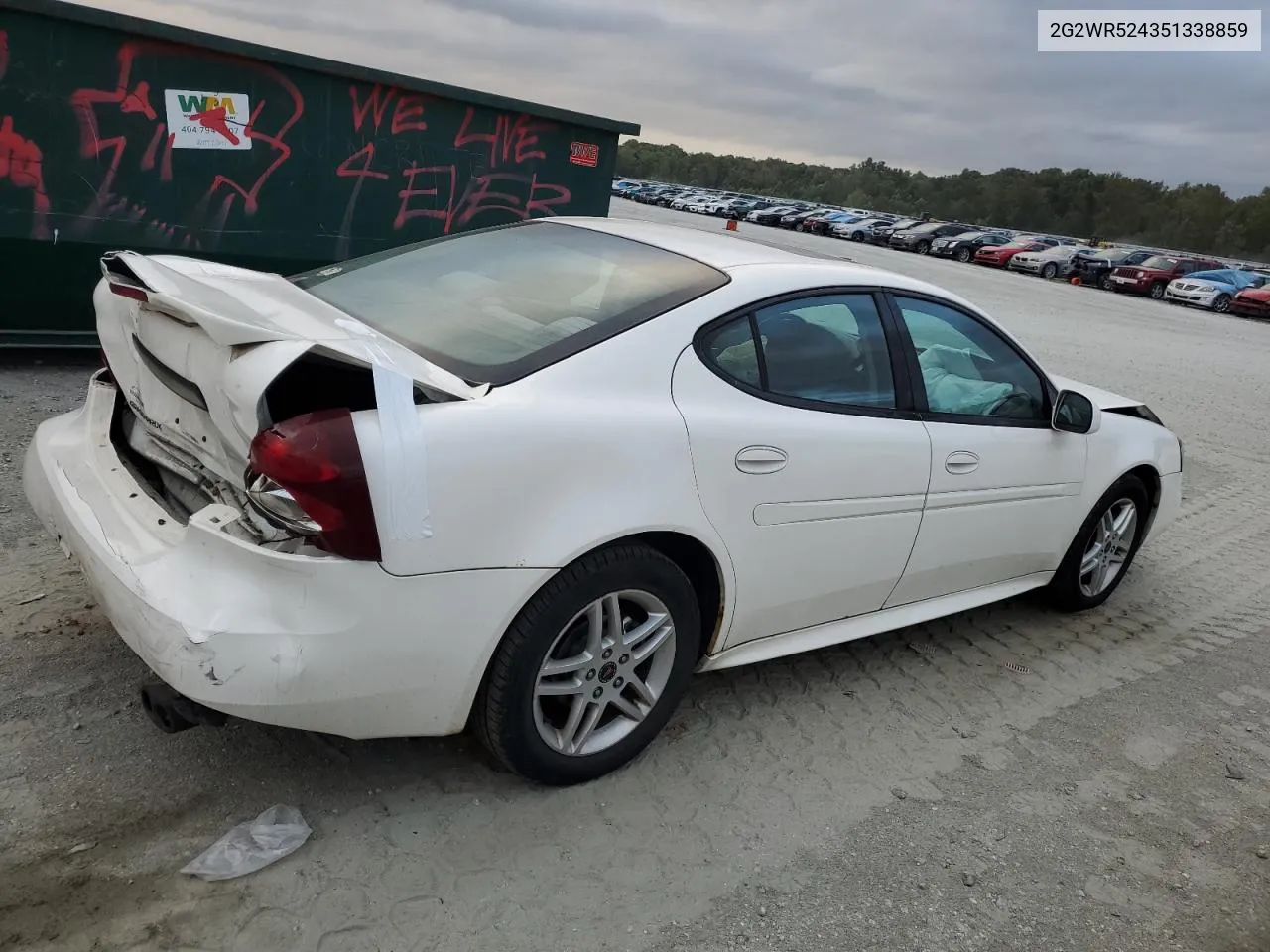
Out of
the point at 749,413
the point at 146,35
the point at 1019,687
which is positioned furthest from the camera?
the point at 146,35

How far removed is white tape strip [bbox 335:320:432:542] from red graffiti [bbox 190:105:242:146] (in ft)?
17.1

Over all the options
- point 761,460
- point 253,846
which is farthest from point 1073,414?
point 253,846

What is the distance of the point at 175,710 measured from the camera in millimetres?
2451

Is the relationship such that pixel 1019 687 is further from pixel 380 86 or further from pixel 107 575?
pixel 380 86

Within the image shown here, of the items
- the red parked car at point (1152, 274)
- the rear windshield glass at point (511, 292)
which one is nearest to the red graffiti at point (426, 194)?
the rear windshield glass at point (511, 292)

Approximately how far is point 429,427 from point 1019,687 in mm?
2781

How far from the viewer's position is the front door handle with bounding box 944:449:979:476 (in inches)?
142

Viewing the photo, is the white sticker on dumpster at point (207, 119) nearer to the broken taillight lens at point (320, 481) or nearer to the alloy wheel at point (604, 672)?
the broken taillight lens at point (320, 481)

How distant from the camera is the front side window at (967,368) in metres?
3.65

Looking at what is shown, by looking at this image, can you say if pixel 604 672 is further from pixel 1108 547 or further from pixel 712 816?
pixel 1108 547

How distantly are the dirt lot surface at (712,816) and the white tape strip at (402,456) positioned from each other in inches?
36.1

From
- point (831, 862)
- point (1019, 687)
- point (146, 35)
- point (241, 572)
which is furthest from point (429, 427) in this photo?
point (146, 35)

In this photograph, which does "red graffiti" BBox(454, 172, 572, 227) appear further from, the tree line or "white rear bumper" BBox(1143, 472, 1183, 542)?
the tree line

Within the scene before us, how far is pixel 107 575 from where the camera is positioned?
252cm
